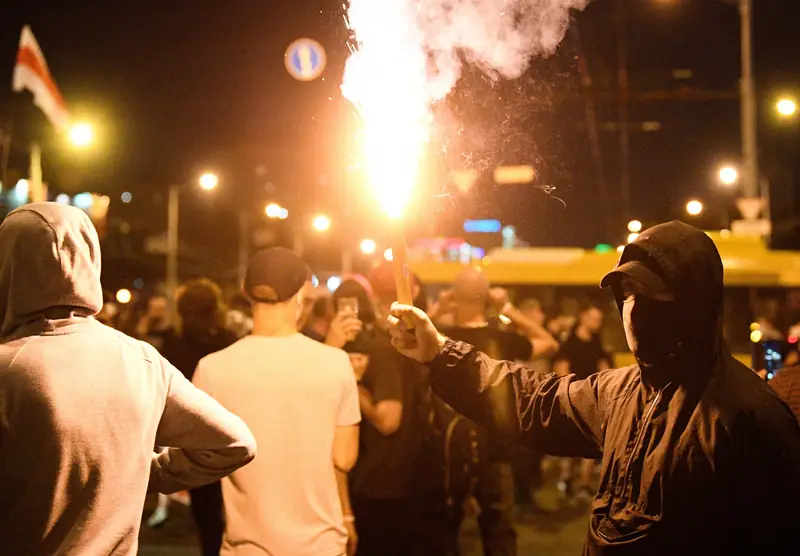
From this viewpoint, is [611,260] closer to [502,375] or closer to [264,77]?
[264,77]

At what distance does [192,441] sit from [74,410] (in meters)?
0.44

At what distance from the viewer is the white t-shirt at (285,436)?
143 inches

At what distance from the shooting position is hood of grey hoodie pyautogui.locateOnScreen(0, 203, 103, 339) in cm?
259

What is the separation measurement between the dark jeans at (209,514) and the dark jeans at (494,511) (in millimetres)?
1646

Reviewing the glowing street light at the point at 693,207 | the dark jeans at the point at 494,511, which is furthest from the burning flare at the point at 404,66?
the glowing street light at the point at 693,207

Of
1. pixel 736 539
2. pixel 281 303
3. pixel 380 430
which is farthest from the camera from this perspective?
pixel 380 430

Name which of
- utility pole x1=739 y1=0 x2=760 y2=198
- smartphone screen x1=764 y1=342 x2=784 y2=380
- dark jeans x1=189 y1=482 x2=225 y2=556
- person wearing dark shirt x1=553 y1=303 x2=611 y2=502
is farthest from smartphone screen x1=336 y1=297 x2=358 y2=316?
utility pole x1=739 y1=0 x2=760 y2=198

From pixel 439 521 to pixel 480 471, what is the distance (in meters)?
0.51

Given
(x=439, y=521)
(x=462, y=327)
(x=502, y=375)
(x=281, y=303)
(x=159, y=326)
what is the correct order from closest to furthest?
Answer: (x=502, y=375) < (x=281, y=303) < (x=439, y=521) < (x=462, y=327) < (x=159, y=326)

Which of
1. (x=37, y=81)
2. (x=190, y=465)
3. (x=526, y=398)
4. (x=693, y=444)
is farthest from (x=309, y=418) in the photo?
(x=37, y=81)

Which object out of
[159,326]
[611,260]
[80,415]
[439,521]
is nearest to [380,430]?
[439,521]

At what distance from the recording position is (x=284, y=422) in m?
3.78

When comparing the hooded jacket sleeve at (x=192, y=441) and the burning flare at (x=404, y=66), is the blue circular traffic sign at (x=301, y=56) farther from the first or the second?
the hooded jacket sleeve at (x=192, y=441)

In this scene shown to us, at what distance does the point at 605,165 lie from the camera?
37094 millimetres
